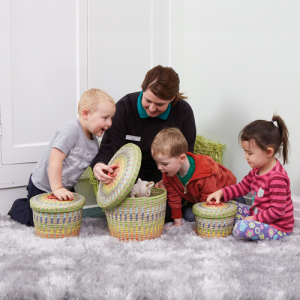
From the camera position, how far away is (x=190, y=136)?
5.98 ft

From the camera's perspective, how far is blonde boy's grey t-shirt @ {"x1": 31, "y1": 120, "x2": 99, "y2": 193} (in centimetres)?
153

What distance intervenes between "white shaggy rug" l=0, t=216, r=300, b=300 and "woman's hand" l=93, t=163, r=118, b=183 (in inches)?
10.0

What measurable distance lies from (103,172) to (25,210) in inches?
20.4

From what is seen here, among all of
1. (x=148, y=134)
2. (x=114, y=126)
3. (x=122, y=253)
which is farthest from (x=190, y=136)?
(x=122, y=253)

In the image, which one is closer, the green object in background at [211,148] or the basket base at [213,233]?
the basket base at [213,233]

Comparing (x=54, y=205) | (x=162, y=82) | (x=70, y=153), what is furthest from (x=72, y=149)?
(x=162, y=82)

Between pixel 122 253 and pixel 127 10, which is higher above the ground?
pixel 127 10

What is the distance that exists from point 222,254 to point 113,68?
4.44ft

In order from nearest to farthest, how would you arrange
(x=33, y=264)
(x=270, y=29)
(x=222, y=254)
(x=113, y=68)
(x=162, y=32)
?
(x=33, y=264), (x=222, y=254), (x=270, y=29), (x=113, y=68), (x=162, y=32)

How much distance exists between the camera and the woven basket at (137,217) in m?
1.39

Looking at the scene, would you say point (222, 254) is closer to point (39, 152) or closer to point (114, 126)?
point (114, 126)

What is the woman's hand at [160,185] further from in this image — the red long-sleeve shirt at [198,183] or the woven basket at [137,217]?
the woven basket at [137,217]

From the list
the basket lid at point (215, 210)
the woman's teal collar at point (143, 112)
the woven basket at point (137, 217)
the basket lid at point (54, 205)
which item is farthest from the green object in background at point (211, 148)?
the basket lid at point (54, 205)

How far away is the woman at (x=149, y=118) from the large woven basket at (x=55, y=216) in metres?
0.21
